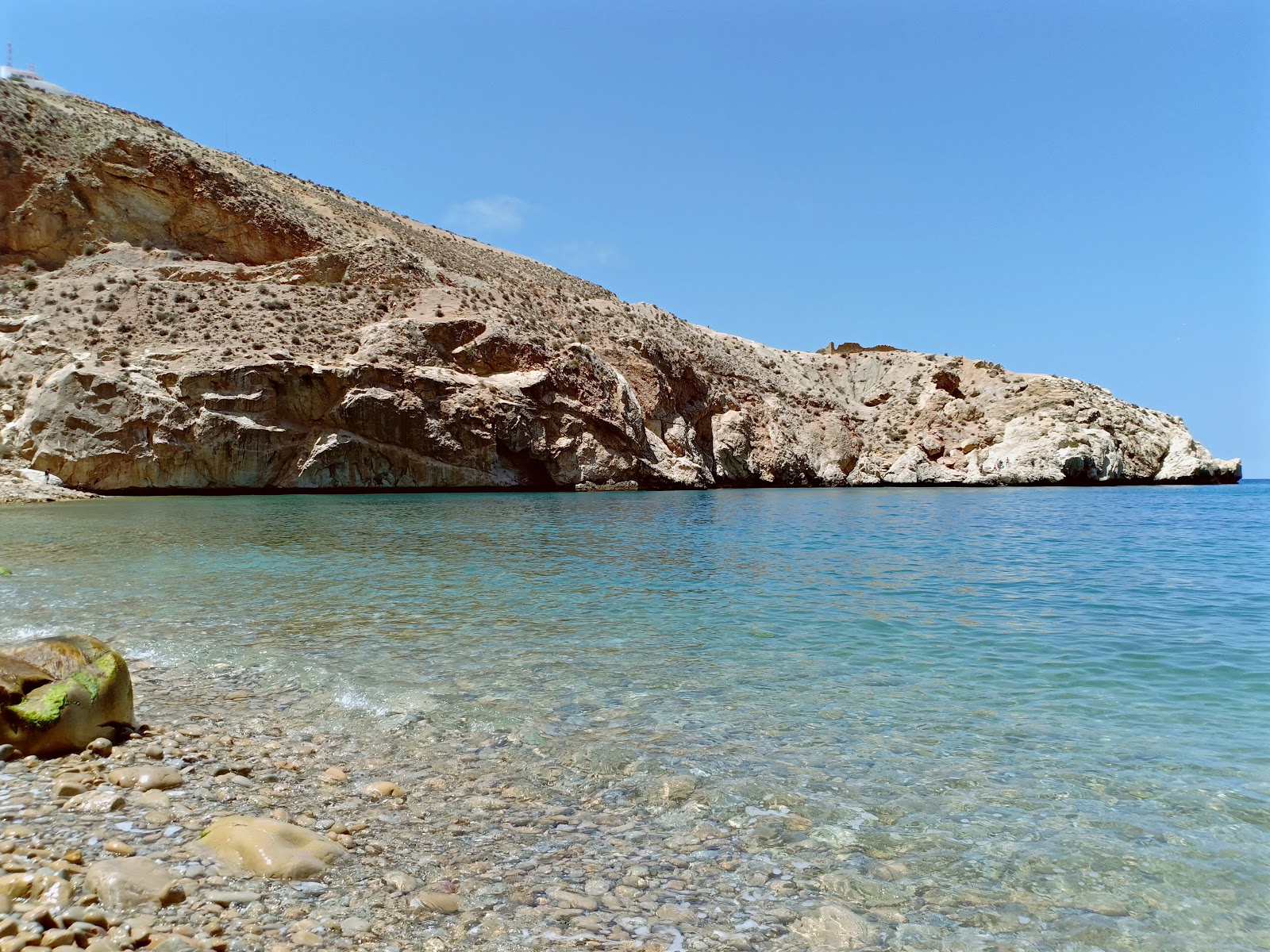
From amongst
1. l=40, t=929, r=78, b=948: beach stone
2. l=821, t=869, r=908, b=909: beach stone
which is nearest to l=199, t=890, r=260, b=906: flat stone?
l=40, t=929, r=78, b=948: beach stone

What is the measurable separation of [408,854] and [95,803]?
78.8 inches

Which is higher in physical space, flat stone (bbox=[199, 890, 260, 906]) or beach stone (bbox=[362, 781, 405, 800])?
flat stone (bbox=[199, 890, 260, 906])

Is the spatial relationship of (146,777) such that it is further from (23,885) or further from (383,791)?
(23,885)

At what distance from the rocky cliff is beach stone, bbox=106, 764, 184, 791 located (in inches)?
1567

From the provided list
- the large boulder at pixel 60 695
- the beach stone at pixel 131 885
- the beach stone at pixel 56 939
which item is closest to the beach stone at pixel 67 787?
the large boulder at pixel 60 695

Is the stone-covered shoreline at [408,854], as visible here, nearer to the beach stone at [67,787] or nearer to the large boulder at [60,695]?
the beach stone at [67,787]

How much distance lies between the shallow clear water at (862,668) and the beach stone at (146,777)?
1.79 meters

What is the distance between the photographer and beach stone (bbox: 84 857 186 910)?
353cm

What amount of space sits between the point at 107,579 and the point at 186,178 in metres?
48.9

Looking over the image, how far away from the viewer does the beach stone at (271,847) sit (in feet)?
13.2

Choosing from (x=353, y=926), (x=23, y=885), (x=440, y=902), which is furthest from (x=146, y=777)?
(x=440, y=902)

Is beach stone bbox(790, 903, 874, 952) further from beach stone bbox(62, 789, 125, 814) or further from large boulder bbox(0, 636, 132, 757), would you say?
large boulder bbox(0, 636, 132, 757)

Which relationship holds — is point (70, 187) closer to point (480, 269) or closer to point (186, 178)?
point (186, 178)

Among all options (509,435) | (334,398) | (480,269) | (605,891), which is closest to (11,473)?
(334,398)
